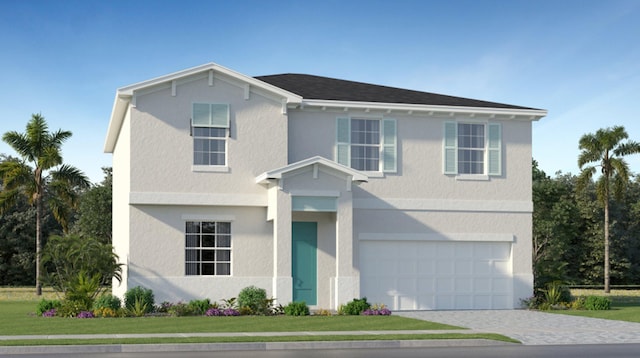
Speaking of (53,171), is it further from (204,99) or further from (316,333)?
(316,333)

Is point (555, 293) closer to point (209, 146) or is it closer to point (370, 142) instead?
point (370, 142)

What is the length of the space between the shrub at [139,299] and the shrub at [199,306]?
114 cm

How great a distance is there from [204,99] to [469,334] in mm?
11825

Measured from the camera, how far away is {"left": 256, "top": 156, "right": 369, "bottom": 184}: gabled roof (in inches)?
990

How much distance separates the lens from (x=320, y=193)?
25.7 metres

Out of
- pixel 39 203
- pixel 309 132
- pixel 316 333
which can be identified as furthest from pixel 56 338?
pixel 39 203

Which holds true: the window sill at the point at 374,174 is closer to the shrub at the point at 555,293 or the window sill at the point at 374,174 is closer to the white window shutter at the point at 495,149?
the white window shutter at the point at 495,149

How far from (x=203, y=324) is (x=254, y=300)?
13.2 feet

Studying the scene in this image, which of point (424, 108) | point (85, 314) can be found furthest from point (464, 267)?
point (85, 314)

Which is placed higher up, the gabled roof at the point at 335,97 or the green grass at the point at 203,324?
the gabled roof at the point at 335,97

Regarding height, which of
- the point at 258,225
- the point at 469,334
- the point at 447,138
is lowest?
the point at 469,334

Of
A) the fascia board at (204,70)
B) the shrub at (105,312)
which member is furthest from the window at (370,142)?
the shrub at (105,312)

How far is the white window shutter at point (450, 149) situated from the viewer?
1131 inches

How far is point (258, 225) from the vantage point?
87.9 feet
